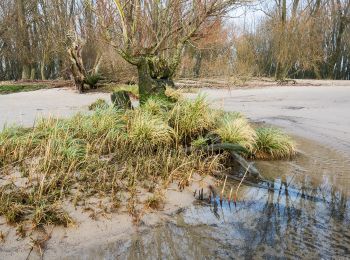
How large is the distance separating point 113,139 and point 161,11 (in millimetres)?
4737

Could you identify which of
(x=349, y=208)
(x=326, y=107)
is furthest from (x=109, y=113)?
(x=326, y=107)

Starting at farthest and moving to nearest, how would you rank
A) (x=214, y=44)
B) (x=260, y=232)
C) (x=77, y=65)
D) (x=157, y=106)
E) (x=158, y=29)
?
(x=214, y=44) < (x=77, y=65) < (x=158, y=29) < (x=157, y=106) < (x=260, y=232)

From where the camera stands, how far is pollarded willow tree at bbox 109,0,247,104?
23.5 ft

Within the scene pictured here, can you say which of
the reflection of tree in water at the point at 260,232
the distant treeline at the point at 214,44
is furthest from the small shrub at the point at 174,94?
the distant treeline at the point at 214,44

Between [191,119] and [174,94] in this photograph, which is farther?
[174,94]

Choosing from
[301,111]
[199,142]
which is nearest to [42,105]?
[199,142]

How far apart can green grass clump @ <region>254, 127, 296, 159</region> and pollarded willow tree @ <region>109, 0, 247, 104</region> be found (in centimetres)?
232

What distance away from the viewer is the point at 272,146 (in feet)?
18.6

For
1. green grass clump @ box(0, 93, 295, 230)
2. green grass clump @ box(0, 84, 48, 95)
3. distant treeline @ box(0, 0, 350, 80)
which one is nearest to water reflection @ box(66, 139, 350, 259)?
green grass clump @ box(0, 93, 295, 230)

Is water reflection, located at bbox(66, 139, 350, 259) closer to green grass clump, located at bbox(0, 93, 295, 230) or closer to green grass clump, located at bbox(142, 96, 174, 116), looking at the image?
green grass clump, located at bbox(0, 93, 295, 230)

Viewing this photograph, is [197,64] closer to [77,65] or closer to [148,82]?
[77,65]

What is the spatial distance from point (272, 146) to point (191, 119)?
1.31m

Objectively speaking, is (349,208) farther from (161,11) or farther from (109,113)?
(161,11)

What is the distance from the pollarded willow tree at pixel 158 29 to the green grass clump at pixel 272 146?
91.2 inches
